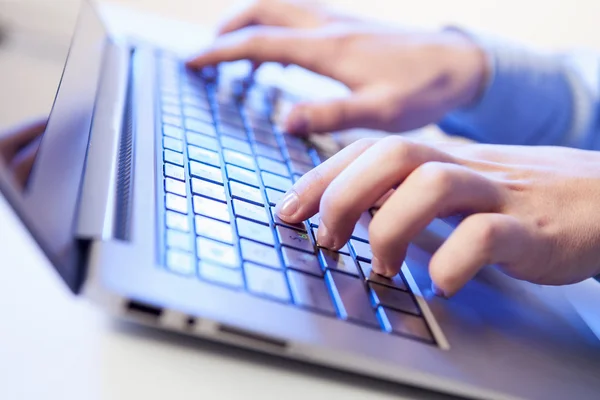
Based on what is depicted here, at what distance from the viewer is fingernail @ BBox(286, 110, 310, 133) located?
62 centimetres

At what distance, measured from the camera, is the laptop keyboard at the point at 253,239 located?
12.2 inches

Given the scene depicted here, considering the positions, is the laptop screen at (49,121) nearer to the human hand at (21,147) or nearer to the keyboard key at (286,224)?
the human hand at (21,147)

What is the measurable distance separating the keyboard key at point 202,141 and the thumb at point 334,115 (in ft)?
0.45

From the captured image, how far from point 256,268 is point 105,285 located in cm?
8

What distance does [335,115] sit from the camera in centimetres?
64

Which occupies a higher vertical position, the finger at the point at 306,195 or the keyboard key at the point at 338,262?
the finger at the point at 306,195

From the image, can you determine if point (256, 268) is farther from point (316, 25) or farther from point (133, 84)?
point (316, 25)

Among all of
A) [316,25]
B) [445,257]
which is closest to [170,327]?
[445,257]

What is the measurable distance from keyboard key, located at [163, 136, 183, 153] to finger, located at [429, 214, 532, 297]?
203 millimetres

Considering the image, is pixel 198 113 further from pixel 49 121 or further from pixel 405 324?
pixel 405 324

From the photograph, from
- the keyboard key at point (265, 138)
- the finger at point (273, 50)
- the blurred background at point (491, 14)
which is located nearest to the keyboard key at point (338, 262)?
the keyboard key at point (265, 138)

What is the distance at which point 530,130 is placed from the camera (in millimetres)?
815

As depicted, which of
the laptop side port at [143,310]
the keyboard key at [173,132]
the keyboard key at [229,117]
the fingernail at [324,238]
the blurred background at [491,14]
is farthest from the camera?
Answer: the blurred background at [491,14]

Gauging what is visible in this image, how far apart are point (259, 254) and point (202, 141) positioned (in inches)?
7.1
